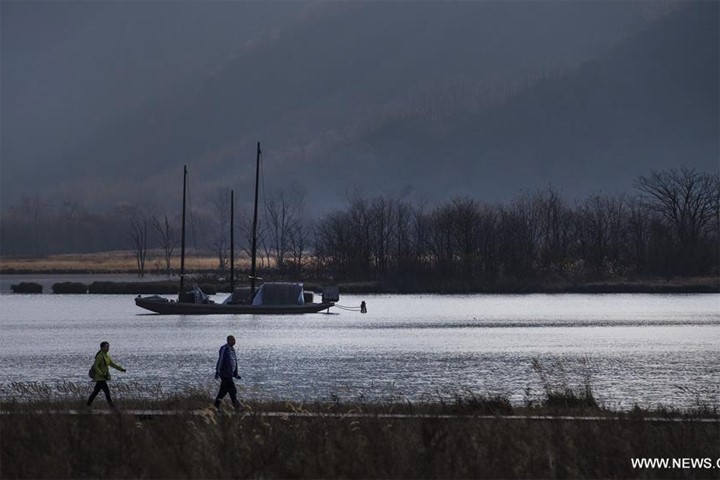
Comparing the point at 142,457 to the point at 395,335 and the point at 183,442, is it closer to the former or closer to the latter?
the point at 183,442

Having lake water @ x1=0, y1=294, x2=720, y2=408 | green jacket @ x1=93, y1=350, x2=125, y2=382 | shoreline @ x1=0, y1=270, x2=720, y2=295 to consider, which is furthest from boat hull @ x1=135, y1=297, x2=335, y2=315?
green jacket @ x1=93, y1=350, x2=125, y2=382

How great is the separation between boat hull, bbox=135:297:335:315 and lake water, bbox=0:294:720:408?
87cm

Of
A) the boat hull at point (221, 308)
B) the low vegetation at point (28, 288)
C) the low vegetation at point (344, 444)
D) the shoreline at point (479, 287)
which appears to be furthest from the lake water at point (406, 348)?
the low vegetation at point (28, 288)

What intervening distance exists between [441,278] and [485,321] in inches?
1950

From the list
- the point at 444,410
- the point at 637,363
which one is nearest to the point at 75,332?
the point at 637,363

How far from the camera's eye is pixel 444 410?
93.1 feet

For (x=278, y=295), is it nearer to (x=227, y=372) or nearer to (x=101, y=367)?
(x=101, y=367)

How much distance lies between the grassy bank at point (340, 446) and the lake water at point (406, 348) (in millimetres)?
6208

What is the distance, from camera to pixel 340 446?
22.6 m

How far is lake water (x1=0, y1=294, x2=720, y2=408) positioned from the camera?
43156mm

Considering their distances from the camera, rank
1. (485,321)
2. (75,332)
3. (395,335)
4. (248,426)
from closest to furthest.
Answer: (248,426) < (395,335) < (75,332) < (485,321)

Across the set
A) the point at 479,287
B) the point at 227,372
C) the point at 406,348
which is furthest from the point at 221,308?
the point at 227,372

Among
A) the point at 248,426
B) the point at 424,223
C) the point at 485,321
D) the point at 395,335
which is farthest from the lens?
the point at 424,223

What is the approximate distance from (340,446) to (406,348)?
143ft
